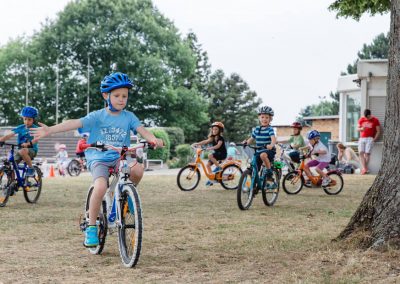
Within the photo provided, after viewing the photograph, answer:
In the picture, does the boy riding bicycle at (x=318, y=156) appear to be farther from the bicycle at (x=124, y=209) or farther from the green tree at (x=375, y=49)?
the green tree at (x=375, y=49)

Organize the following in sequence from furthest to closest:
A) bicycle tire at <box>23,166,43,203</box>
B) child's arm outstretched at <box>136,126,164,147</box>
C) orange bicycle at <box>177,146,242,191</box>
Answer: orange bicycle at <box>177,146,242,191</box>
bicycle tire at <box>23,166,43,203</box>
child's arm outstretched at <box>136,126,164,147</box>

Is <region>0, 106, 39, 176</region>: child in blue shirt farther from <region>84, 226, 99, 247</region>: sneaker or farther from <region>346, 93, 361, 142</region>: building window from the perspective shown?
<region>346, 93, 361, 142</region>: building window

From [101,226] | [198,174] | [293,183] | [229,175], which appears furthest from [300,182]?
[101,226]

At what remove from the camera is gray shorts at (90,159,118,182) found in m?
6.11

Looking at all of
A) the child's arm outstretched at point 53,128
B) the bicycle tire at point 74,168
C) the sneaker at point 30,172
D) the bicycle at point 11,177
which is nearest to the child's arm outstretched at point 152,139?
the child's arm outstretched at point 53,128

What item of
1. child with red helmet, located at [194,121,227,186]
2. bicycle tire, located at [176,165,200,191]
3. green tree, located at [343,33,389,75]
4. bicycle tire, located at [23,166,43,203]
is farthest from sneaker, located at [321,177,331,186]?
green tree, located at [343,33,389,75]

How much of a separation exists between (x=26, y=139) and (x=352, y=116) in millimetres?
19726

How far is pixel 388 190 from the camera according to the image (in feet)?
19.8

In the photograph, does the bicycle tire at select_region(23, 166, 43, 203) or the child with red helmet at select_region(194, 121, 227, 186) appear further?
the child with red helmet at select_region(194, 121, 227, 186)

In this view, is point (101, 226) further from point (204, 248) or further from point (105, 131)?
point (204, 248)

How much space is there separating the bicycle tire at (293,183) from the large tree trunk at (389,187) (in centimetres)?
810

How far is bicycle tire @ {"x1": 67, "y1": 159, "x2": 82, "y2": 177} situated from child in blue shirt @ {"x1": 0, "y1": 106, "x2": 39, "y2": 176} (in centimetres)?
1707

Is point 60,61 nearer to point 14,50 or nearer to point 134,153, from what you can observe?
point 14,50

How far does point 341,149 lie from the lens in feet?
79.7
